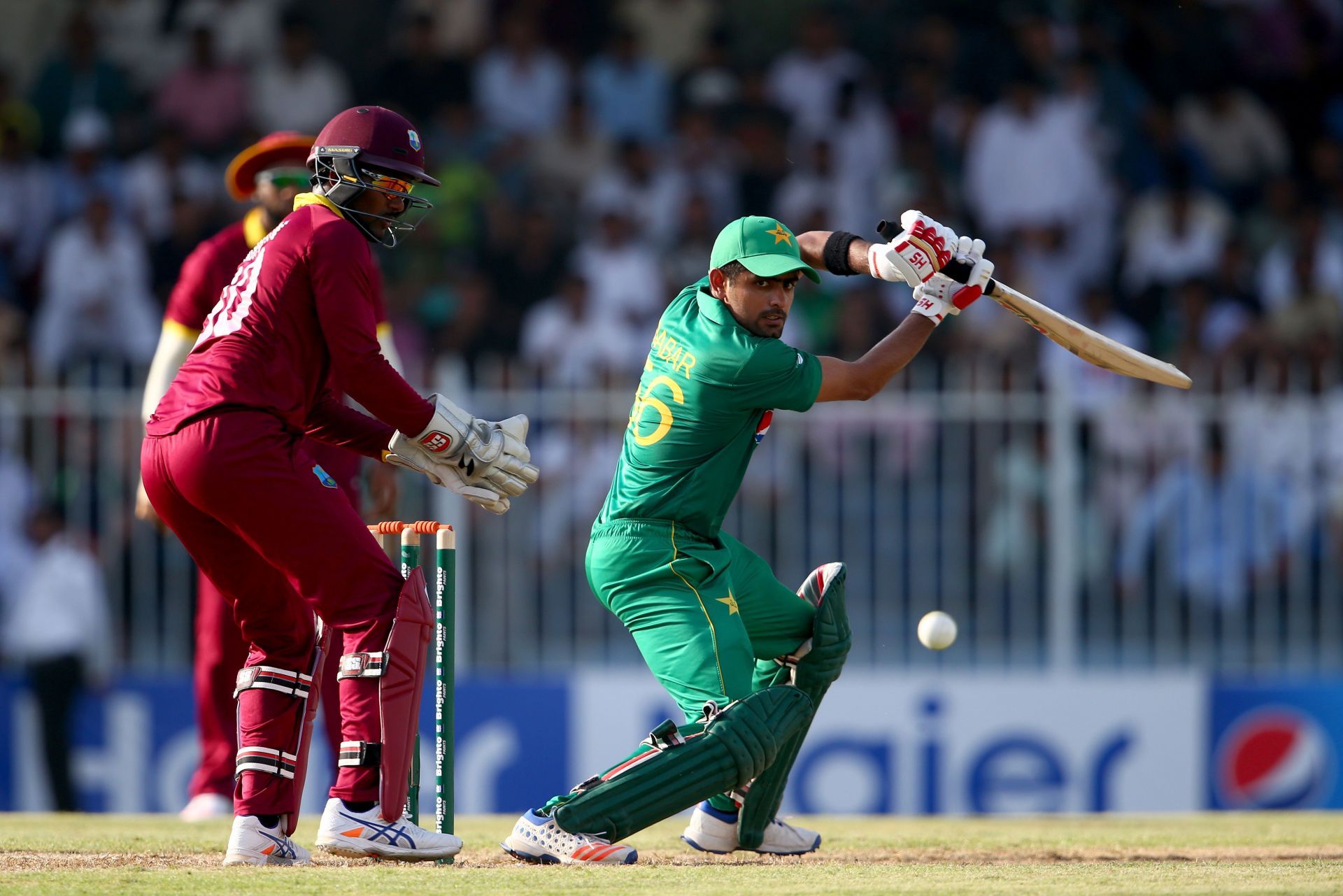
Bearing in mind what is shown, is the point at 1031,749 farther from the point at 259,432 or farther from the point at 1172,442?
the point at 259,432

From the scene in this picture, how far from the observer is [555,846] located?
491 centimetres

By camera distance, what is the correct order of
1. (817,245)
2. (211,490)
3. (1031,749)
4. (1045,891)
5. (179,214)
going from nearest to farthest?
(1045,891)
(211,490)
(817,245)
(1031,749)
(179,214)

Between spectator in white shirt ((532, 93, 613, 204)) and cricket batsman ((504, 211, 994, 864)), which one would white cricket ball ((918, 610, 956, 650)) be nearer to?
cricket batsman ((504, 211, 994, 864))

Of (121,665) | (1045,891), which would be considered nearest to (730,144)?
(121,665)

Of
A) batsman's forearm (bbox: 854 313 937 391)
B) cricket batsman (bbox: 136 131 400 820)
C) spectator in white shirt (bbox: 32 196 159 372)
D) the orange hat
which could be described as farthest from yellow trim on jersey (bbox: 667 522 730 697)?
spectator in white shirt (bbox: 32 196 159 372)

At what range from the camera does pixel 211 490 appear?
466 cm

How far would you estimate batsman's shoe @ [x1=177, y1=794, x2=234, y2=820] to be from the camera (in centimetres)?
651

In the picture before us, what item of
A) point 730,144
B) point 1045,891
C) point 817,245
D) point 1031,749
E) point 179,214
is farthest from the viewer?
point 730,144

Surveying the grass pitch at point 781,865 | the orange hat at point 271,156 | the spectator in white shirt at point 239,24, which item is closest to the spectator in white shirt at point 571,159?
the spectator in white shirt at point 239,24

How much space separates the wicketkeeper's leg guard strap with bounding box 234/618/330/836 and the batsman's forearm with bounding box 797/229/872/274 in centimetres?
192

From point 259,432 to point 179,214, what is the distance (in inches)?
277

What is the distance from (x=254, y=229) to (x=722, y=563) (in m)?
2.31

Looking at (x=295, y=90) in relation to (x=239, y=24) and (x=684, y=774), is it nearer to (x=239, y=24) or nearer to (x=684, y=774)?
(x=239, y=24)

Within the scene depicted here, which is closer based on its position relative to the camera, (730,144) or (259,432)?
(259,432)
